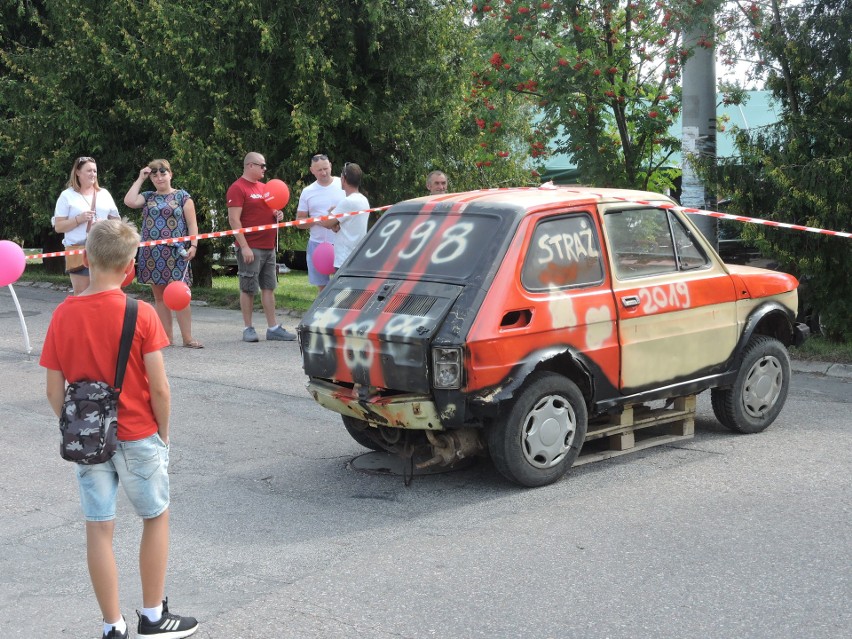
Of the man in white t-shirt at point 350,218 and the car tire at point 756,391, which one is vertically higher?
the man in white t-shirt at point 350,218

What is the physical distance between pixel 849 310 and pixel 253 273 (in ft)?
20.0

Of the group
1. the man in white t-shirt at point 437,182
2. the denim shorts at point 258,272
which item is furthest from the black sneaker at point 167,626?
the denim shorts at point 258,272

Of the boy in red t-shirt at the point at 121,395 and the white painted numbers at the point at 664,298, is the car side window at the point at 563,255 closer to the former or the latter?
the white painted numbers at the point at 664,298

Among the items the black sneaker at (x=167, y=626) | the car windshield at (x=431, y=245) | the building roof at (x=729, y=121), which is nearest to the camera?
the black sneaker at (x=167, y=626)

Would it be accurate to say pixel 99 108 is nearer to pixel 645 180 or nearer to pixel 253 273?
pixel 253 273

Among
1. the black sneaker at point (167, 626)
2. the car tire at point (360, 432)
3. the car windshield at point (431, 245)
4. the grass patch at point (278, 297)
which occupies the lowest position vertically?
the black sneaker at point (167, 626)

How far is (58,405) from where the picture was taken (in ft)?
14.3

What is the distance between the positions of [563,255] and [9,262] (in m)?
5.96

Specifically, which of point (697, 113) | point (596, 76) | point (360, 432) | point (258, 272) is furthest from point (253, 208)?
point (360, 432)

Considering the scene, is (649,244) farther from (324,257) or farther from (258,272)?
(258,272)

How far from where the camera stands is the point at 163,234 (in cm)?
1134

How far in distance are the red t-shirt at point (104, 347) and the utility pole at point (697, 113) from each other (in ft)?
28.7

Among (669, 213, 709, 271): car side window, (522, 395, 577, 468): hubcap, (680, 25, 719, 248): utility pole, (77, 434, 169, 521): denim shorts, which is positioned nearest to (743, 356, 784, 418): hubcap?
(669, 213, 709, 271): car side window

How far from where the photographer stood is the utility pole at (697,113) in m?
12.1
